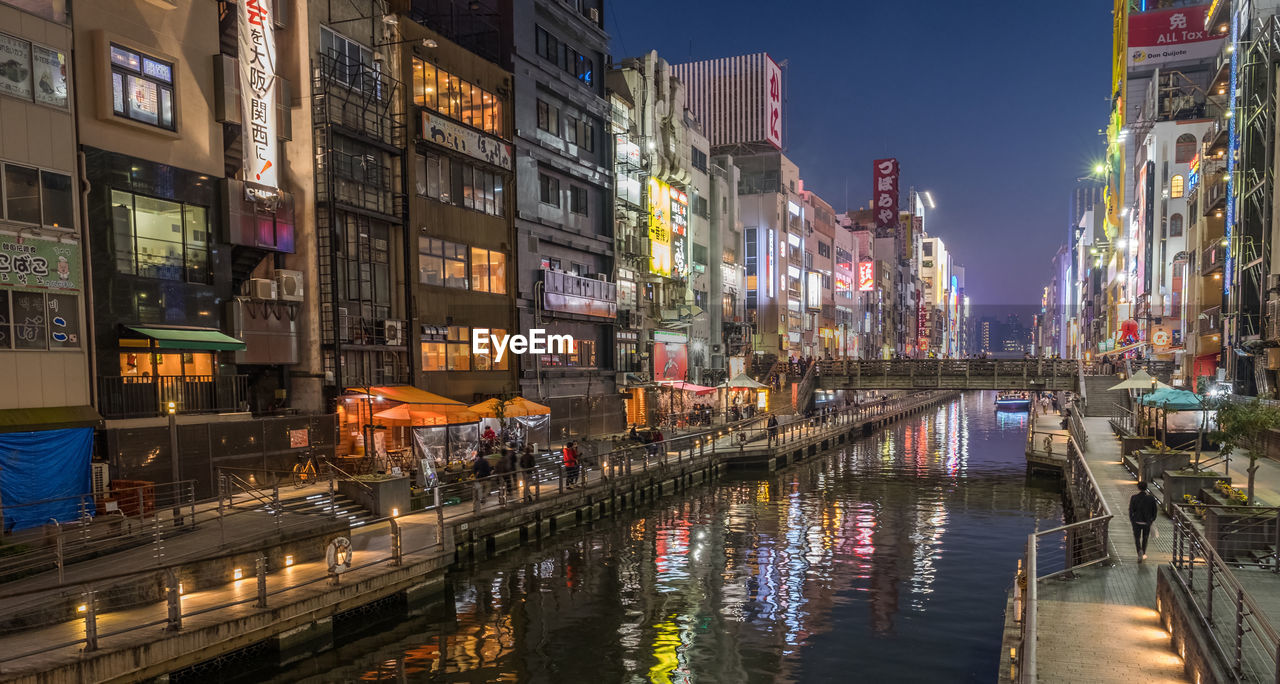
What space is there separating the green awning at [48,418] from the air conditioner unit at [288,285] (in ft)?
27.7

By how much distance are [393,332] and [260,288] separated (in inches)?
264

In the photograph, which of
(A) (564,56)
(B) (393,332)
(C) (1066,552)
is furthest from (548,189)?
(C) (1066,552)

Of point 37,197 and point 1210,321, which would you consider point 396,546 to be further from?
point 1210,321

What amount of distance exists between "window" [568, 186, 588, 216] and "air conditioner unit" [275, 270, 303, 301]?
21698 millimetres

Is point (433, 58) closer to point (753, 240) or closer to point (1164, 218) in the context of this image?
point (753, 240)

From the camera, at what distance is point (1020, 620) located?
47.3 ft

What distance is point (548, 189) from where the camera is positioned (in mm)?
47750

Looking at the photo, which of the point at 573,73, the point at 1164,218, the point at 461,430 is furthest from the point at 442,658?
the point at 1164,218

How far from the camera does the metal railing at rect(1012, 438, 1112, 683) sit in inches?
408

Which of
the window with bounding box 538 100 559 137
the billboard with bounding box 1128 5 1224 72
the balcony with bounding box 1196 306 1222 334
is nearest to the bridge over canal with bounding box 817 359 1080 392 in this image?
the balcony with bounding box 1196 306 1222 334

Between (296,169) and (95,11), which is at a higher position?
(95,11)

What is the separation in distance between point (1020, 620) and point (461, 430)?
22.5 metres

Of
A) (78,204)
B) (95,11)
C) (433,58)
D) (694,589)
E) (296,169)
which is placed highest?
Result: (433,58)

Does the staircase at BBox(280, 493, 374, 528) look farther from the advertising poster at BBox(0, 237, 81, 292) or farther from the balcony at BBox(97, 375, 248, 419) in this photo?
the advertising poster at BBox(0, 237, 81, 292)
